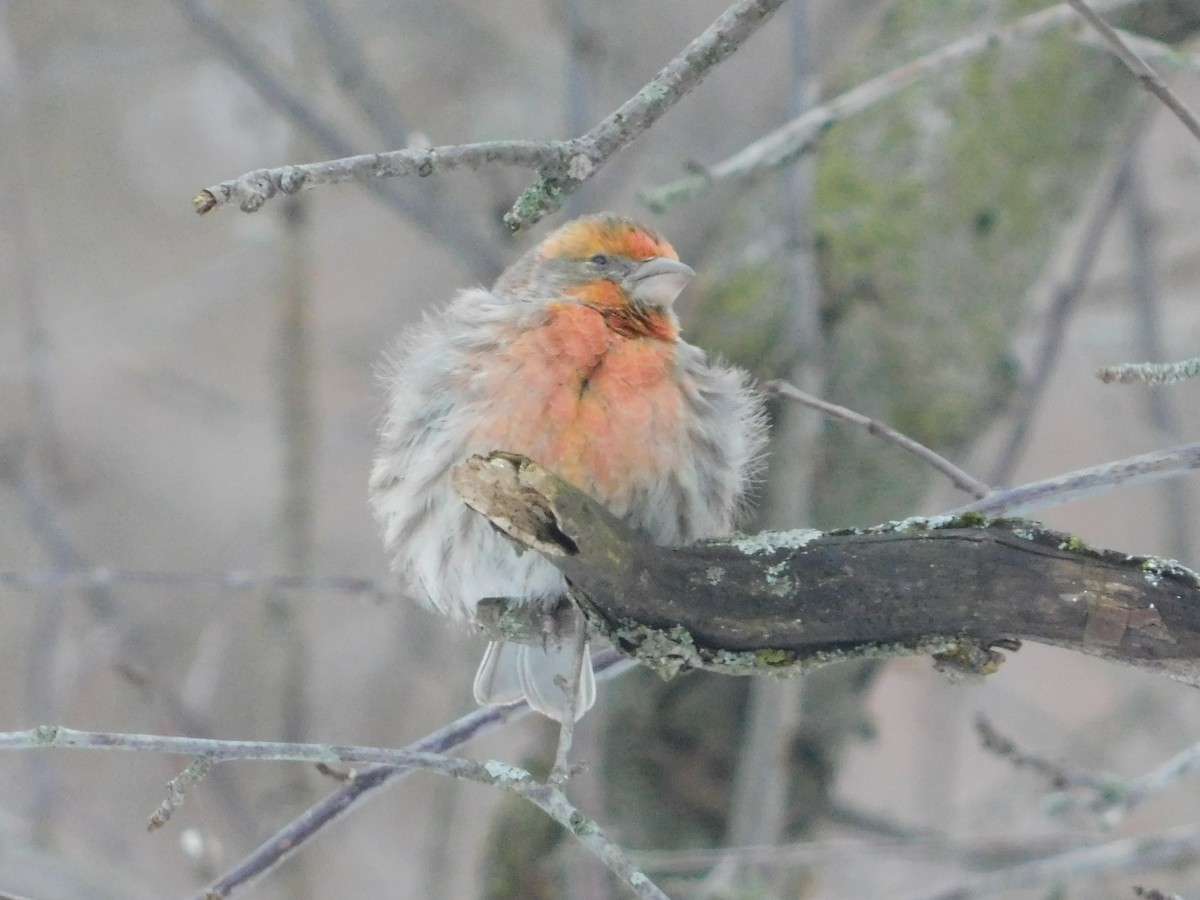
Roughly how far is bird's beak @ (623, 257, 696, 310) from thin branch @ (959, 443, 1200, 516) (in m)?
1.52

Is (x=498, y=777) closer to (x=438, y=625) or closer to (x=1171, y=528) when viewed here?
(x=1171, y=528)

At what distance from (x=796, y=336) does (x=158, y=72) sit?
6.34 m

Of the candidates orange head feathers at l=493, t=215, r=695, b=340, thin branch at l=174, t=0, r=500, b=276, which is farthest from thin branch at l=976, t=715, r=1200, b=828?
thin branch at l=174, t=0, r=500, b=276

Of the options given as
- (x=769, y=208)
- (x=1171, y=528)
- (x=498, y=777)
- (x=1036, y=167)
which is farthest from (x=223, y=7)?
(x=498, y=777)

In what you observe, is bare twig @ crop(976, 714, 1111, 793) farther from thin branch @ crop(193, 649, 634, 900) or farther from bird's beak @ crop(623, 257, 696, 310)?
bird's beak @ crop(623, 257, 696, 310)

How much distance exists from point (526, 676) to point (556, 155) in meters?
2.23

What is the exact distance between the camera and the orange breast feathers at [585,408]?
3668mm

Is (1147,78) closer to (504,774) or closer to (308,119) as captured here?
(504,774)

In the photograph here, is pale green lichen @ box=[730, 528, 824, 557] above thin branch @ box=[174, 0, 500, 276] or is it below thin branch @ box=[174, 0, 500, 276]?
below

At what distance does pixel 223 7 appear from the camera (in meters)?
8.44

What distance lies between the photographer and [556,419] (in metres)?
3.67

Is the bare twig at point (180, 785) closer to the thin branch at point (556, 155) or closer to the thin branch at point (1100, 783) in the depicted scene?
the thin branch at point (556, 155)

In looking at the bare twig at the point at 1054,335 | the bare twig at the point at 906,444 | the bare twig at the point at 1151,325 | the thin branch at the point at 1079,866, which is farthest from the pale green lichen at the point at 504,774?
the bare twig at the point at 1151,325

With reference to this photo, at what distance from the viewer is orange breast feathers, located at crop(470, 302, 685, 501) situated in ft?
12.0
